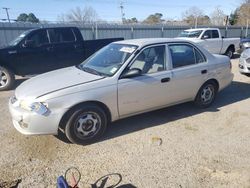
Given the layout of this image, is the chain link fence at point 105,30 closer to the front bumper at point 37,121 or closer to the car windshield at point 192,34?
the car windshield at point 192,34

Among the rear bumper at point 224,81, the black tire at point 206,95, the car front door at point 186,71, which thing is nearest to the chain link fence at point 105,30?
the car front door at point 186,71

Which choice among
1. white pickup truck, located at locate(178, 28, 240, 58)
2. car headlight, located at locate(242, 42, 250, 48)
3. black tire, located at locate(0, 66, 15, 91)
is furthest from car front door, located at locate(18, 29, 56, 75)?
car headlight, located at locate(242, 42, 250, 48)

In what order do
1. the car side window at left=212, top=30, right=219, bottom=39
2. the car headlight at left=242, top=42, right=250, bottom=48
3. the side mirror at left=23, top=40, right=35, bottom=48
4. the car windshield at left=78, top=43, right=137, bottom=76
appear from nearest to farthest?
the car windshield at left=78, top=43, right=137, bottom=76
the side mirror at left=23, top=40, right=35, bottom=48
the car side window at left=212, top=30, right=219, bottom=39
the car headlight at left=242, top=42, right=250, bottom=48

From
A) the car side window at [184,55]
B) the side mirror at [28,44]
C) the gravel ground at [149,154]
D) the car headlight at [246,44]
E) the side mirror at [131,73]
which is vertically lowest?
the gravel ground at [149,154]

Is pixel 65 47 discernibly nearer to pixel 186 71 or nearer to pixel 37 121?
pixel 186 71

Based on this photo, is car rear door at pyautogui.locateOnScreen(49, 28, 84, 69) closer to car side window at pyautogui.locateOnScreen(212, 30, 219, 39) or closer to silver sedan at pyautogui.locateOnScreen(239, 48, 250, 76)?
silver sedan at pyautogui.locateOnScreen(239, 48, 250, 76)

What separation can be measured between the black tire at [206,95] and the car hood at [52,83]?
2.38 metres

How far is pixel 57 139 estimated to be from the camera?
416 centimetres

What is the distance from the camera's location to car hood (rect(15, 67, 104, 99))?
12.4 feet

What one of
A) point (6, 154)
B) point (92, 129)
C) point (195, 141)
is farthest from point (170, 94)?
point (6, 154)

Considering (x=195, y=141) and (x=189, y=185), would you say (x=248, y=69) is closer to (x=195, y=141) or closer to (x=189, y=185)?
(x=195, y=141)

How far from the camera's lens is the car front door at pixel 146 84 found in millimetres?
4184

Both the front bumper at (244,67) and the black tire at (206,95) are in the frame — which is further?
the front bumper at (244,67)

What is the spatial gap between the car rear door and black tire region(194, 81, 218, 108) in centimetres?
481
